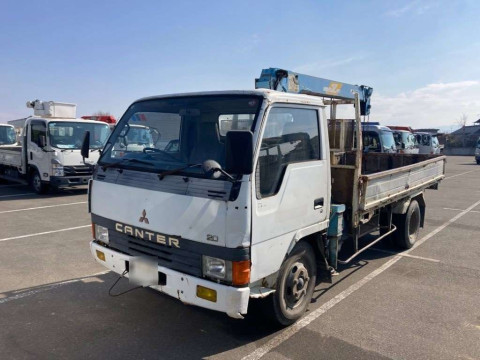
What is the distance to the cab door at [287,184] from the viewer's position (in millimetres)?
3047

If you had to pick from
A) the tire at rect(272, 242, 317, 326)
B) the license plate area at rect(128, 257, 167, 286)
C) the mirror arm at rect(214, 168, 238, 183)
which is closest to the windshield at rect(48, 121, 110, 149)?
the license plate area at rect(128, 257, 167, 286)

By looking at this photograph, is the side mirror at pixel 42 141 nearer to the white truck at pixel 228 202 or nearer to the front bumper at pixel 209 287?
the white truck at pixel 228 202

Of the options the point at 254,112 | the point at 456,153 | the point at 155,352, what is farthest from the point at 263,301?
the point at 456,153

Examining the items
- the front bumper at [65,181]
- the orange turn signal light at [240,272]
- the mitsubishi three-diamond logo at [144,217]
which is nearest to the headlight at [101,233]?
the mitsubishi three-diamond logo at [144,217]

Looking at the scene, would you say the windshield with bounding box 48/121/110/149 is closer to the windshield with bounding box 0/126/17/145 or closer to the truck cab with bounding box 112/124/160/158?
the windshield with bounding box 0/126/17/145

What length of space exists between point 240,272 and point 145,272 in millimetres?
951

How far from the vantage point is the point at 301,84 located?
4.89 metres

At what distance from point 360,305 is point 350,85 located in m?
3.44

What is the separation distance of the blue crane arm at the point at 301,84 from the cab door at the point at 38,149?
8.63 meters

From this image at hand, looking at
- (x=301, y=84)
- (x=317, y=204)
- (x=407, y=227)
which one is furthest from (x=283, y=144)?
(x=407, y=227)

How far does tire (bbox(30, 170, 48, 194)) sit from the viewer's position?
1144cm

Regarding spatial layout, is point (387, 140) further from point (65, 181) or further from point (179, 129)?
point (179, 129)

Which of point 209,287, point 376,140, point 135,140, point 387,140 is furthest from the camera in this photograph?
point 387,140

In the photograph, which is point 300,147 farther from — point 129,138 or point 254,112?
point 129,138
